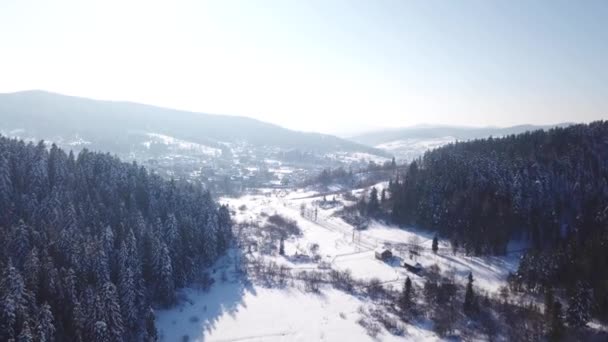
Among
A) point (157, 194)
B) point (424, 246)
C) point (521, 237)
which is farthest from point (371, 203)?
point (157, 194)

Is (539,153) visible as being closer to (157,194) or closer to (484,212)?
(484,212)

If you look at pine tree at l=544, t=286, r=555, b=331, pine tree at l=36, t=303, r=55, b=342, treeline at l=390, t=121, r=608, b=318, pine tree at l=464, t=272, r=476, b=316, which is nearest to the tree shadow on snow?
pine tree at l=36, t=303, r=55, b=342

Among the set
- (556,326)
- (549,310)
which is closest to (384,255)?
(549,310)

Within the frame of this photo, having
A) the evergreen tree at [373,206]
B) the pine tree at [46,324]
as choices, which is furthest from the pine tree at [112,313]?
the evergreen tree at [373,206]

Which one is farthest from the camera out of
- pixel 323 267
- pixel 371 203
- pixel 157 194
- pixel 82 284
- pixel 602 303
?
pixel 371 203

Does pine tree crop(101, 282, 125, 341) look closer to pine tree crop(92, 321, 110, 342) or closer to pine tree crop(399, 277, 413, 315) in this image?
pine tree crop(92, 321, 110, 342)

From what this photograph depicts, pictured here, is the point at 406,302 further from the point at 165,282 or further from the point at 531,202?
the point at 531,202
